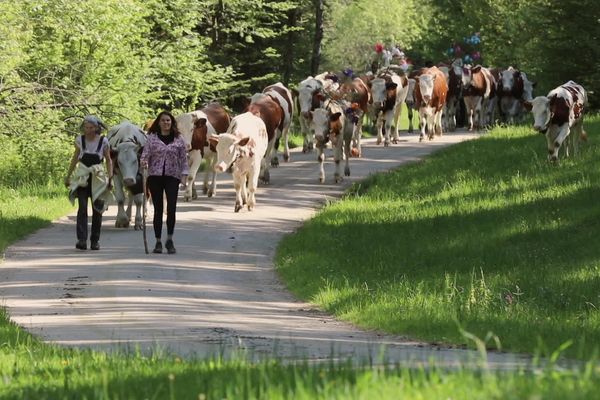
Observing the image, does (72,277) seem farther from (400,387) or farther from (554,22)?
(554,22)

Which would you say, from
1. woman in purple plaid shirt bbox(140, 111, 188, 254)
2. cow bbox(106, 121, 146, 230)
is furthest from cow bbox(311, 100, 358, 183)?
woman in purple plaid shirt bbox(140, 111, 188, 254)

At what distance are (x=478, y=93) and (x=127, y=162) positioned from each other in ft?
87.0

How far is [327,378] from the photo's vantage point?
8289 millimetres

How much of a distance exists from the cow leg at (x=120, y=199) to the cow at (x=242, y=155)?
8.57 ft

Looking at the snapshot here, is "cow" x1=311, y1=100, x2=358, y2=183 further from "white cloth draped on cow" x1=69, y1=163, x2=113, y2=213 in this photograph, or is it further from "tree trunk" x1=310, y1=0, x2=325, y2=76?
"tree trunk" x1=310, y1=0, x2=325, y2=76

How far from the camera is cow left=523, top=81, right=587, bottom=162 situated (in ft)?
97.9

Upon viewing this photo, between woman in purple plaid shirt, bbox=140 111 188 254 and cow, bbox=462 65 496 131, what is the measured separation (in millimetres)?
27550

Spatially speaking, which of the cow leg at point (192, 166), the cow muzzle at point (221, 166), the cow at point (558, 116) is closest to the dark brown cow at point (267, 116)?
the cow leg at point (192, 166)

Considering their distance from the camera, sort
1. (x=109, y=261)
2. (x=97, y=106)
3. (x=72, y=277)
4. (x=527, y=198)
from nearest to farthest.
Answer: (x=72, y=277) < (x=109, y=261) < (x=527, y=198) < (x=97, y=106)

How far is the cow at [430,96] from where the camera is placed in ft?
142

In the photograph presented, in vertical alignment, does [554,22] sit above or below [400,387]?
above

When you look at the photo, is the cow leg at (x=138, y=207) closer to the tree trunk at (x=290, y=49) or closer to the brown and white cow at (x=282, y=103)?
the brown and white cow at (x=282, y=103)

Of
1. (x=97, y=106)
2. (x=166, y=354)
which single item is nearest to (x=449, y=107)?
(x=97, y=106)

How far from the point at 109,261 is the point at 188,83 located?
22.6m
